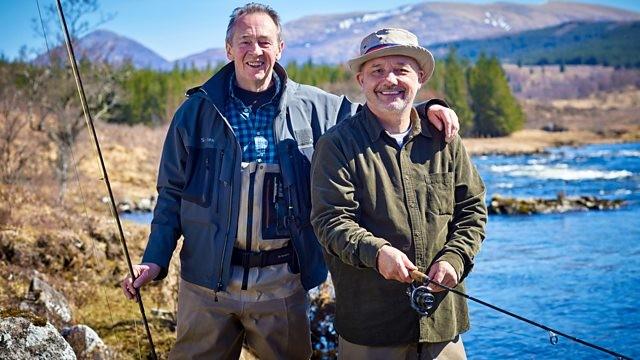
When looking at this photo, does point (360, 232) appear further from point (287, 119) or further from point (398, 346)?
point (287, 119)

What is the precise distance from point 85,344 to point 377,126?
10.3ft

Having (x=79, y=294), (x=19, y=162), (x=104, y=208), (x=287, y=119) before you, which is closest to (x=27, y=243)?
(x=79, y=294)

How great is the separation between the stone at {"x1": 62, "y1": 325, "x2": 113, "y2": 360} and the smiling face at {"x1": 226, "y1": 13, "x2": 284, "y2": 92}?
2.60m

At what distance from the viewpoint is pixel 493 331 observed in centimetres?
912

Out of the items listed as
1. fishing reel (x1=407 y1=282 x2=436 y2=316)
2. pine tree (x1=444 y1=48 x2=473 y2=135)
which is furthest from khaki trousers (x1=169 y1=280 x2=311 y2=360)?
pine tree (x1=444 y1=48 x2=473 y2=135)

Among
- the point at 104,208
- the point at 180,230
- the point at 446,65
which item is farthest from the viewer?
the point at 446,65

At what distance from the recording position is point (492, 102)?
231 ft

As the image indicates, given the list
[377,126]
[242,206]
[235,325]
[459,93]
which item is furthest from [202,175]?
[459,93]

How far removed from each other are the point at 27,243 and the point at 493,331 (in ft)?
18.4

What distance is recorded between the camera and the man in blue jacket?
361 cm

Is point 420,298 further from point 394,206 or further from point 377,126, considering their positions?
point 377,126

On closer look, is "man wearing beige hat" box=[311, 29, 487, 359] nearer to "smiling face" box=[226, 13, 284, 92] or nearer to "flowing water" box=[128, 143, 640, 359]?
"smiling face" box=[226, 13, 284, 92]

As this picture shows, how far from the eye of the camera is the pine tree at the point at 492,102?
69250 mm

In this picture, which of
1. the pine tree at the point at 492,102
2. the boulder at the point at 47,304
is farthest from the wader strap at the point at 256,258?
the pine tree at the point at 492,102
